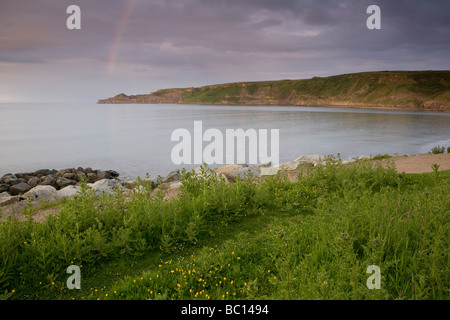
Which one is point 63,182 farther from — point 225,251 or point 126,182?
point 225,251

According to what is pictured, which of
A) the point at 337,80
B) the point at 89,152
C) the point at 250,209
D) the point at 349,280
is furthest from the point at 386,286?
the point at 337,80

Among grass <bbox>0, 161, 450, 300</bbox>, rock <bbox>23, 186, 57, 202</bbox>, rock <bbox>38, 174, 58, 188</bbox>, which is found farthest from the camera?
rock <bbox>38, 174, 58, 188</bbox>

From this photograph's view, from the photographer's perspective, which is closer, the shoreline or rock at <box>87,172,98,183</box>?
Result: the shoreline

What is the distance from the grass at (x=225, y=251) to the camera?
4012mm

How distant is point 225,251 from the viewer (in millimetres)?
5715

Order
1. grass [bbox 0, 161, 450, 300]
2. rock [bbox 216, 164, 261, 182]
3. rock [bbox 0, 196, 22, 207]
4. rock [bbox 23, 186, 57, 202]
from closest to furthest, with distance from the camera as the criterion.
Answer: grass [bbox 0, 161, 450, 300] → rock [bbox 0, 196, 22, 207] → rock [bbox 23, 186, 57, 202] → rock [bbox 216, 164, 261, 182]

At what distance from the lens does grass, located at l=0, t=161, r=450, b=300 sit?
4.01 m

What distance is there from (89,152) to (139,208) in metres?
27.0

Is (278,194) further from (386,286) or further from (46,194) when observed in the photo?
(46,194)

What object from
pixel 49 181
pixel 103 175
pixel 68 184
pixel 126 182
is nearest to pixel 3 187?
pixel 49 181

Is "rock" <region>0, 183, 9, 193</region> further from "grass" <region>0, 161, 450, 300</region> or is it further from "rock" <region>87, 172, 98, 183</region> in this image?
"grass" <region>0, 161, 450, 300</region>

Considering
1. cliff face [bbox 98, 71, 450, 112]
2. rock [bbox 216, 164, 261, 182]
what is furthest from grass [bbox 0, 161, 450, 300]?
cliff face [bbox 98, 71, 450, 112]

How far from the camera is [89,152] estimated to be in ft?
101

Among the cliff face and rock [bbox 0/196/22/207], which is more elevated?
the cliff face
